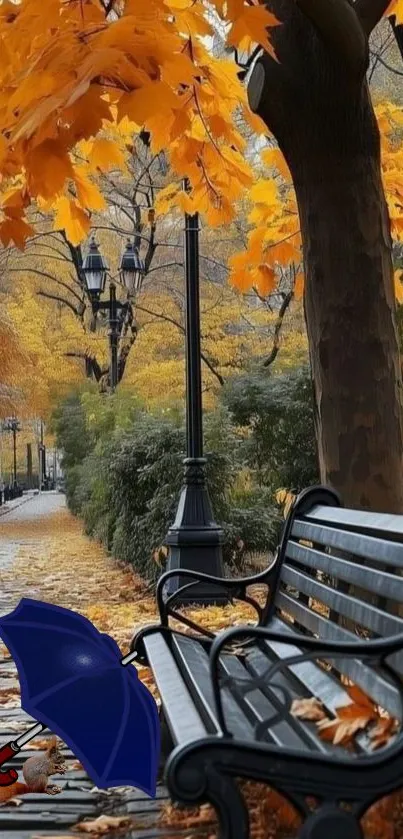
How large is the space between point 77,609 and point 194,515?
153 centimetres

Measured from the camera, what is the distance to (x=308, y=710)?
3.29m

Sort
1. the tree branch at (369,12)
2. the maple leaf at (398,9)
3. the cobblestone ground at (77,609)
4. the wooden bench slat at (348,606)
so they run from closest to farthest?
the wooden bench slat at (348,606) < the cobblestone ground at (77,609) < the tree branch at (369,12) < the maple leaf at (398,9)

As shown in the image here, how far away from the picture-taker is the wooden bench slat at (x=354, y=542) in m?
3.23

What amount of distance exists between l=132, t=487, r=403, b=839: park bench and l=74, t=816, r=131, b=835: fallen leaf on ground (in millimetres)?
558

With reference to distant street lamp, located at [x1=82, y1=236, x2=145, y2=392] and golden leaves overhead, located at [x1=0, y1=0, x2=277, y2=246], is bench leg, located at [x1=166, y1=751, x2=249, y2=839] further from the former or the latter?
distant street lamp, located at [x1=82, y1=236, x2=145, y2=392]

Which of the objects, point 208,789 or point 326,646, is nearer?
point 208,789

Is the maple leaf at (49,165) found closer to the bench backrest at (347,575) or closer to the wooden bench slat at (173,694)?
the bench backrest at (347,575)

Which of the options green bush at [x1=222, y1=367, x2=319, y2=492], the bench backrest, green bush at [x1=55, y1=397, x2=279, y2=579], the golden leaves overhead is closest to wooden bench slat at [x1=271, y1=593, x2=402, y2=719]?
the bench backrest

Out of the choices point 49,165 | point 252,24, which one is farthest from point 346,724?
point 49,165

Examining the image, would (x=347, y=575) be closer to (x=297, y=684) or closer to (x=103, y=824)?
(x=297, y=684)

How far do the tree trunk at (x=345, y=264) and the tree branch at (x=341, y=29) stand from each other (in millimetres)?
60

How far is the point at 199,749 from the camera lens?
2549mm

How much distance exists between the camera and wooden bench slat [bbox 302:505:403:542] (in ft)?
11.1

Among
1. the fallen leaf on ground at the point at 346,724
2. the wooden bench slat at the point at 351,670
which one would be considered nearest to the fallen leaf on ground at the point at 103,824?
the wooden bench slat at the point at 351,670
